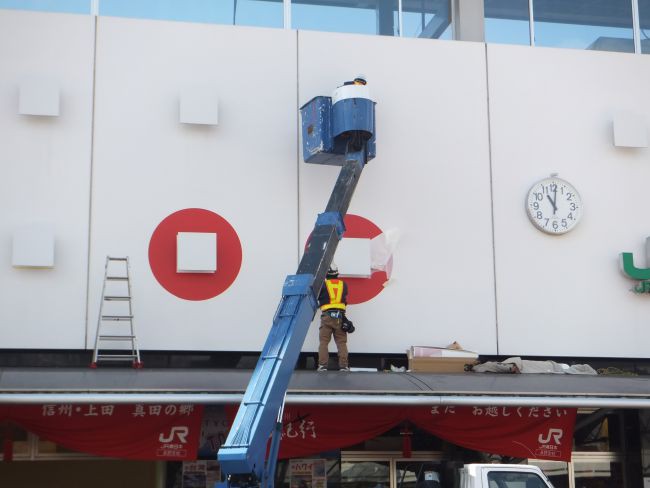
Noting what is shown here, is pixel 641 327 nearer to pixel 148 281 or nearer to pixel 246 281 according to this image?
pixel 246 281

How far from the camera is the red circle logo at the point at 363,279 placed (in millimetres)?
13883

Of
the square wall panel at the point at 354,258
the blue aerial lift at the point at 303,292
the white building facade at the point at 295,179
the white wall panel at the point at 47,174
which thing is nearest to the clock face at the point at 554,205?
the white building facade at the point at 295,179

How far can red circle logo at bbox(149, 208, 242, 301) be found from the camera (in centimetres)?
1342

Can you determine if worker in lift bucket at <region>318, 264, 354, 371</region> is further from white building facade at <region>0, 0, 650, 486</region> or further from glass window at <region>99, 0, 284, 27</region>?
glass window at <region>99, 0, 284, 27</region>

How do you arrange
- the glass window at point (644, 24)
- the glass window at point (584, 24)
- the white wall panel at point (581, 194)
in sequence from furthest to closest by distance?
1. the glass window at point (644, 24)
2. the glass window at point (584, 24)
3. the white wall panel at point (581, 194)

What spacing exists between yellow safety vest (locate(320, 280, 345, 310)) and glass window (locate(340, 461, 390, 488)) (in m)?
2.62

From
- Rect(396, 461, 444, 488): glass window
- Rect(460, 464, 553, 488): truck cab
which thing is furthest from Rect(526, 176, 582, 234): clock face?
Rect(460, 464, 553, 488): truck cab

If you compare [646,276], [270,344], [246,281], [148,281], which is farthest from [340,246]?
[646,276]

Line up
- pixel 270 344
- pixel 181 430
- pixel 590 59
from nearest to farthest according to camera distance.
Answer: pixel 270 344 < pixel 181 430 < pixel 590 59

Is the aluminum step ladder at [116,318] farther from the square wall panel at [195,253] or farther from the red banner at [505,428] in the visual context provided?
the red banner at [505,428]

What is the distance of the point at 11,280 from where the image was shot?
1304cm

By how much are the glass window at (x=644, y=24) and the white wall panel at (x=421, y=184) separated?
10.7ft

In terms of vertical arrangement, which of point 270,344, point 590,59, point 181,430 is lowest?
point 181,430

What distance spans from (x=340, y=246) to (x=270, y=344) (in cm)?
378
